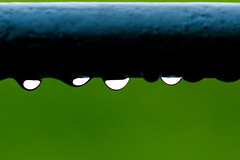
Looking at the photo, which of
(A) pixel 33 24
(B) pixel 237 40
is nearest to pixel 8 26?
(A) pixel 33 24

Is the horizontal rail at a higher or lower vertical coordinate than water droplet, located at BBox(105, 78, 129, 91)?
lower

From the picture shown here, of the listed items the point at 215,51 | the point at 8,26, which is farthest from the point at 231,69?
the point at 8,26

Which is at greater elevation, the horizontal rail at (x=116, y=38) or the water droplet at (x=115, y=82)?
the water droplet at (x=115, y=82)

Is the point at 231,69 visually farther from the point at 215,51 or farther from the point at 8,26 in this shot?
the point at 8,26

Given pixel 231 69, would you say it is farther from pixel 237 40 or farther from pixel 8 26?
pixel 8 26

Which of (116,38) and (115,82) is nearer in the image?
(116,38)

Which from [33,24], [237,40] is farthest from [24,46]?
[237,40]
